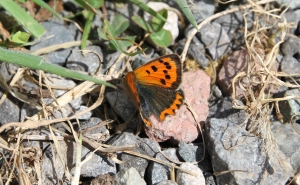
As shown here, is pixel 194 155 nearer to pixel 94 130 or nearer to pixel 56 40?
pixel 94 130

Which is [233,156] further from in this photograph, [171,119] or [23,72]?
[23,72]

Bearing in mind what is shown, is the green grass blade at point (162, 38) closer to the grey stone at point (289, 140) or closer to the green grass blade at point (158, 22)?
the green grass blade at point (158, 22)

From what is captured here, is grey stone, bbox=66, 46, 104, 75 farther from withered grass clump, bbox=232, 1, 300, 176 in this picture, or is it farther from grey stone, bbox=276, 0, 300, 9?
grey stone, bbox=276, 0, 300, 9

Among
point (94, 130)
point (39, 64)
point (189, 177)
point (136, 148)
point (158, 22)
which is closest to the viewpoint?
point (39, 64)

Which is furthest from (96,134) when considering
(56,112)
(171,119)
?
(171,119)

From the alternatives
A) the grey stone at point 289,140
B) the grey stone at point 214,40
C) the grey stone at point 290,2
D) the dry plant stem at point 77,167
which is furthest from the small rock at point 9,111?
the grey stone at point 290,2

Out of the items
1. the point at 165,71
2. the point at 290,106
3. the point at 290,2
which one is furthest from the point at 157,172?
the point at 290,2

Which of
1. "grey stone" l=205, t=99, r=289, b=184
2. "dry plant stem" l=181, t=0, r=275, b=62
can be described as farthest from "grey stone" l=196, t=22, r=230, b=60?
"grey stone" l=205, t=99, r=289, b=184
